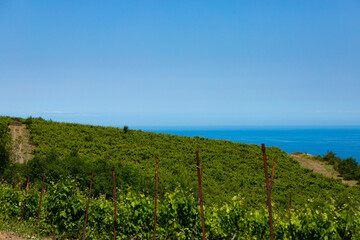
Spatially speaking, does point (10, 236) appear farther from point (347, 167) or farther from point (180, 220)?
point (347, 167)

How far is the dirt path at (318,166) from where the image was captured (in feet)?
91.8

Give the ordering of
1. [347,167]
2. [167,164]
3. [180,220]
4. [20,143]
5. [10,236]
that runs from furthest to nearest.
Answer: [347,167], [167,164], [20,143], [10,236], [180,220]

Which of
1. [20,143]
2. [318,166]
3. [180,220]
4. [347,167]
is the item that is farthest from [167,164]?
[180,220]

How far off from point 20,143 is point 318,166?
28011 millimetres

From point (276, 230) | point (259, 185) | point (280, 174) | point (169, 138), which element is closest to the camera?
point (276, 230)

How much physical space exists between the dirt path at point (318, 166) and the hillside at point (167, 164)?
5.15 ft

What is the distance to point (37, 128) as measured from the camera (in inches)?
1147

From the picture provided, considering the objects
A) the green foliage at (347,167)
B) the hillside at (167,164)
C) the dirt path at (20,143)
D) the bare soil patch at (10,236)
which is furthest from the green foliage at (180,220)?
the green foliage at (347,167)

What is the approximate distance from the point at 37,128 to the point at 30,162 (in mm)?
12147

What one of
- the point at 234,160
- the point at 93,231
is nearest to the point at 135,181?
the point at 93,231

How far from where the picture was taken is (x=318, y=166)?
30547mm

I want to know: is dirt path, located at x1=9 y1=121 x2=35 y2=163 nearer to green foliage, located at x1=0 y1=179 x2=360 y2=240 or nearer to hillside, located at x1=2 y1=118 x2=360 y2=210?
hillside, located at x1=2 y1=118 x2=360 y2=210

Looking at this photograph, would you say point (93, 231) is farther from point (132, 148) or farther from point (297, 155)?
point (297, 155)

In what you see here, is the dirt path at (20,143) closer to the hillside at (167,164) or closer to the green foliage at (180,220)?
the hillside at (167,164)
